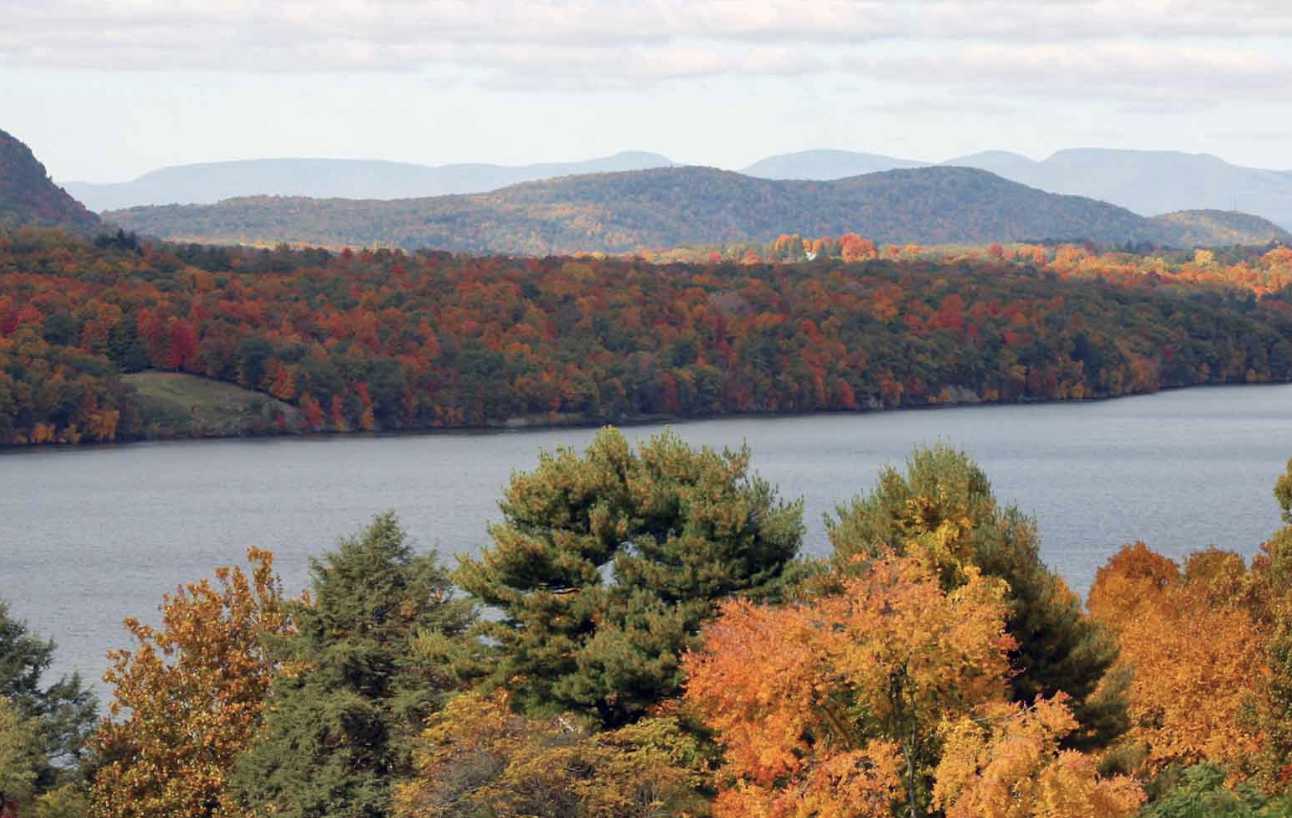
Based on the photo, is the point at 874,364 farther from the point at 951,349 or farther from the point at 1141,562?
the point at 1141,562

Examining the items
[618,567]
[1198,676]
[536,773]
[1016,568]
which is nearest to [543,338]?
[1198,676]

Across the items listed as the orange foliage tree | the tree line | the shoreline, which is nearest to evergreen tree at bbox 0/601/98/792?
the tree line

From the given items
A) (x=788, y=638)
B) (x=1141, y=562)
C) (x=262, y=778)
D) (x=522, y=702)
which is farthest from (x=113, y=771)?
(x=1141, y=562)

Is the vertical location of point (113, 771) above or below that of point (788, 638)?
below

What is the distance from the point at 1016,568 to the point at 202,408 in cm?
11026

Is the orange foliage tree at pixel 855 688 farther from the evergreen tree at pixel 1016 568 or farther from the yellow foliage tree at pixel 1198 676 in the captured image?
the yellow foliage tree at pixel 1198 676

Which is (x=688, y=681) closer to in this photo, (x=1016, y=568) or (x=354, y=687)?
(x=1016, y=568)

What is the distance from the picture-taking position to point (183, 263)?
6580 inches

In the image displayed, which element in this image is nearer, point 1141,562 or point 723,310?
point 1141,562

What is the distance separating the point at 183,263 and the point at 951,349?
6950 centimetres

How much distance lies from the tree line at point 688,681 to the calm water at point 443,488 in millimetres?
16912

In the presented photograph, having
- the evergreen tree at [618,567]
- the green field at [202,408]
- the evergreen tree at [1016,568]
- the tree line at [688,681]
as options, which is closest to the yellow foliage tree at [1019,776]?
the tree line at [688,681]

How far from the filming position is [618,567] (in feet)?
98.6

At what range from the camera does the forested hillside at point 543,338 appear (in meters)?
136
